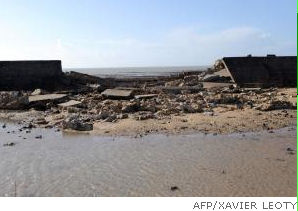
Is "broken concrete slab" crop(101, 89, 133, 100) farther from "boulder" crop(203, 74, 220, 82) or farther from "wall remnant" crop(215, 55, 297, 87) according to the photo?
"wall remnant" crop(215, 55, 297, 87)

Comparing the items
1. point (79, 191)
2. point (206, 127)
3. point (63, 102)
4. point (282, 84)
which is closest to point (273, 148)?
point (206, 127)

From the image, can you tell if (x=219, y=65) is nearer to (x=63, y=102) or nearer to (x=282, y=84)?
(x=282, y=84)

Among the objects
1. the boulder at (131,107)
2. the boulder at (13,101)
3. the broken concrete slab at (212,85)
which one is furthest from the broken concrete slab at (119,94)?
the broken concrete slab at (212,85)

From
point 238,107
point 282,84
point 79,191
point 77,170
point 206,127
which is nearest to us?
point 79,191

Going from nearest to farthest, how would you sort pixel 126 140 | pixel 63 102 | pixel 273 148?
1. pixel 273 148
2. pixel 126 140
3. pixel 63 102

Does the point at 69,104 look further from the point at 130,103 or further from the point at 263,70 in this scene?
the point at 263,70

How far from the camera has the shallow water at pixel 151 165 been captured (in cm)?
679

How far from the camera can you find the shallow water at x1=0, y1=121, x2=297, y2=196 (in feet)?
22.3

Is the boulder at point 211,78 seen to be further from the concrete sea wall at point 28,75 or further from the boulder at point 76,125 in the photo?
the boulder at point 76,125

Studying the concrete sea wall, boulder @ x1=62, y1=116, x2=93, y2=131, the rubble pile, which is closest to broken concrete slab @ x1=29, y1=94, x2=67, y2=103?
the rubble pile

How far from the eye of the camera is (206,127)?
11.6 m

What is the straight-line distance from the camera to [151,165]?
810 centimetres

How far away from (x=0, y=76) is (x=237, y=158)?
16731 millimetres

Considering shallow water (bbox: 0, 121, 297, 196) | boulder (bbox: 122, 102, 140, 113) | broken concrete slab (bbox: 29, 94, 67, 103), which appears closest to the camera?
shallow water (bbox: 0, 121, 297, 196)
